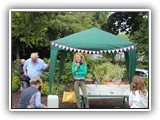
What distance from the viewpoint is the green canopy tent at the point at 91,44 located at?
25.0ft

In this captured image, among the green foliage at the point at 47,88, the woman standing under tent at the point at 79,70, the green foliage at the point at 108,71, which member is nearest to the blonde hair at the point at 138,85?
the woman standing under tent at the point at 79,70

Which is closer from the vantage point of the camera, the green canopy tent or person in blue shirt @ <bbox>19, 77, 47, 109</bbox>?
person in blue shirt @ <bbox>19, 77, 47, 109</bbox>

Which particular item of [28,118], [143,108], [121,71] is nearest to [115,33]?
[121,71]

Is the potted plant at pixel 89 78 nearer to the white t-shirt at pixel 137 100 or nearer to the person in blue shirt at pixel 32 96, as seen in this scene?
the white t-shirt at pixel 137 100

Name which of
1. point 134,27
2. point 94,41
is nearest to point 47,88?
point 94,41

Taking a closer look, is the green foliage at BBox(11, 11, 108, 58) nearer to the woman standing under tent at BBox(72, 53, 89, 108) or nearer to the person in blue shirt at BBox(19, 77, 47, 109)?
the woman standing under tent at BBox(72, 53, 89, 108)

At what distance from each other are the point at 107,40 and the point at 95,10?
108 cm

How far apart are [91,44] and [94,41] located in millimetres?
95

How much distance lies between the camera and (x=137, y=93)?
6.34 meters

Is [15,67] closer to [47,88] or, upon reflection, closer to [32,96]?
[47,88]

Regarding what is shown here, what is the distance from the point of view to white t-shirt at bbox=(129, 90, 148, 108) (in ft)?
20.8

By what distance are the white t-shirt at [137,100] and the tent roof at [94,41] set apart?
57.9 inches

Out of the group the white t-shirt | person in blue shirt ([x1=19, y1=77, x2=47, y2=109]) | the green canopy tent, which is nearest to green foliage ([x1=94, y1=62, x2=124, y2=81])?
the green canopy tent

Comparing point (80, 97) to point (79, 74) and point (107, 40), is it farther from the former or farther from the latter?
point (107, 40)
